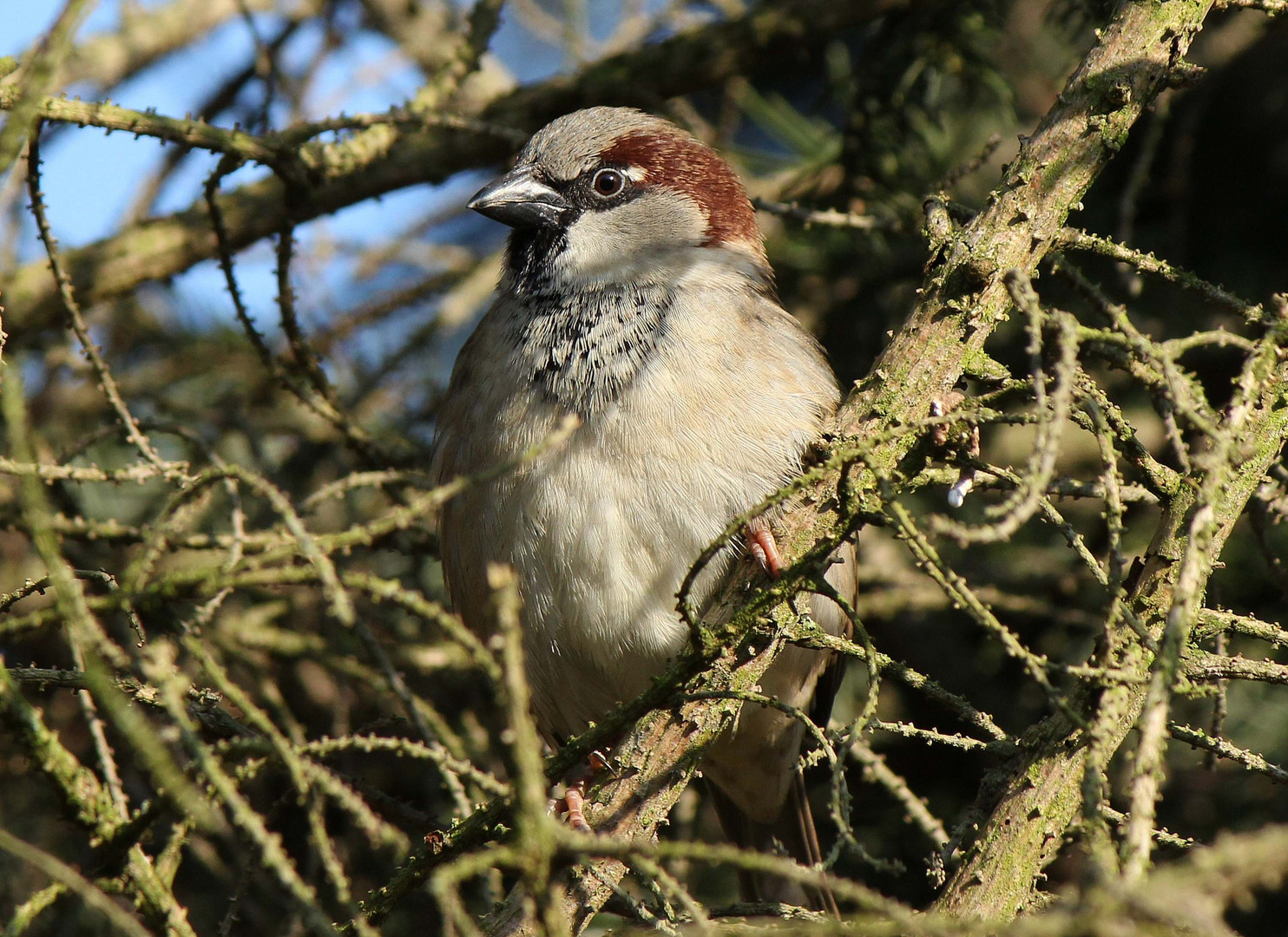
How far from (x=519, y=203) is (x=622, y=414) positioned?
0.82 m

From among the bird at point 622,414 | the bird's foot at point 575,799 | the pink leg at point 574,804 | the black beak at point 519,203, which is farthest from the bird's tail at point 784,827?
the black beak at point 519,203

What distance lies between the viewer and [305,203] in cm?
318

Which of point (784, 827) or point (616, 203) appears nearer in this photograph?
point (616, 203)

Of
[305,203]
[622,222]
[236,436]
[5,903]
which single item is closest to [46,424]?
[236,436]

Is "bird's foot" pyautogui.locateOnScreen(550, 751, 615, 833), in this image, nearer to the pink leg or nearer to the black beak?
the pink leg

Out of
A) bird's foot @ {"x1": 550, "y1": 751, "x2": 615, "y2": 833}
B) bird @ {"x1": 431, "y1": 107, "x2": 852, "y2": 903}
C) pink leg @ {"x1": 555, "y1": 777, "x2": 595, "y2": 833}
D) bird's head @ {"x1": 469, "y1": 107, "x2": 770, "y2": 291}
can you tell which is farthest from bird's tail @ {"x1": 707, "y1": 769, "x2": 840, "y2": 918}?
bird's head @ {"x1": 469, "y1": 107, "x2": 770, "y2": 291}

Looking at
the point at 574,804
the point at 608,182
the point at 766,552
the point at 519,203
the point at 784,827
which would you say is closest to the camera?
the point at 766,552

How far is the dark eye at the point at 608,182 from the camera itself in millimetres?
3143

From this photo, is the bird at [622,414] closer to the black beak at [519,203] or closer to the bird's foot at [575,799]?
the black beak at [519,203]

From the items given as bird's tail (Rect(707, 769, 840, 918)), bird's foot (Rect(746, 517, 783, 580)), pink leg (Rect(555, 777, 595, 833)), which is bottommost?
bird's tail (Rect(707, 769, 840, 918))

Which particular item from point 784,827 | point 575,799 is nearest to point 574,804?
point 575,799

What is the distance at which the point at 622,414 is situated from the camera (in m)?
2.52

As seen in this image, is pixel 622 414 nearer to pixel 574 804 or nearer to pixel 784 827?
pixel 574 804

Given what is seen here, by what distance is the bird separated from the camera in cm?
249
